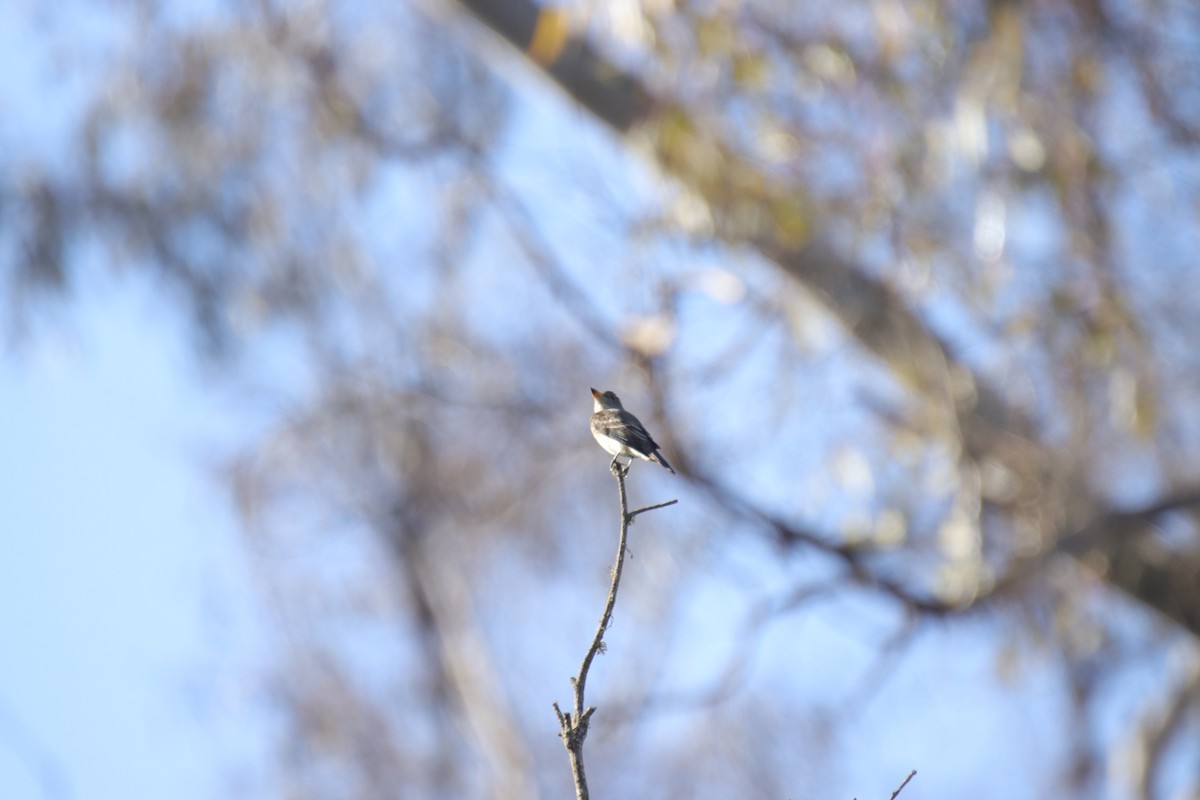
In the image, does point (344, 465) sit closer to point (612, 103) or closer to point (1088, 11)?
point (612, 103)

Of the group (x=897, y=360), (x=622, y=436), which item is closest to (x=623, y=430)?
(x=622, y=436)

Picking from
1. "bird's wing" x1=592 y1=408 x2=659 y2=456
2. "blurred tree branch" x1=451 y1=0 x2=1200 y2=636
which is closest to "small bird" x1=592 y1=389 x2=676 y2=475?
"bird's wing" x1=592 y1=408 x2=659 y2=456

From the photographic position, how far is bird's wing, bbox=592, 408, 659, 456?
2641mm

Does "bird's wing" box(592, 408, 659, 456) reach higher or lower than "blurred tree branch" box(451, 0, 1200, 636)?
lower

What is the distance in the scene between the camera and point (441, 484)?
6.22m

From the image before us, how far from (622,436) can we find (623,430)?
0.02 metres

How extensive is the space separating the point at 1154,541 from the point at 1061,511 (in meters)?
0.43

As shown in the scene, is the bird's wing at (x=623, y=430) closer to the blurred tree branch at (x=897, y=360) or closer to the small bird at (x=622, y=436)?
the small bird at (x=622, y=436)

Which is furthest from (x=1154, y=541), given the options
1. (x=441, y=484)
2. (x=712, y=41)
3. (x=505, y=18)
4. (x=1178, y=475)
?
(x=441, y=484)

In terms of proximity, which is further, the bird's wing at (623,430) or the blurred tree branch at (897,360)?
the blurred tree branch at (897,360)

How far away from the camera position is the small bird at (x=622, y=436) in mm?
2621

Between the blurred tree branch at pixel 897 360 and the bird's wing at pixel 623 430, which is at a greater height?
the blurred tree branch at pixel 897 360

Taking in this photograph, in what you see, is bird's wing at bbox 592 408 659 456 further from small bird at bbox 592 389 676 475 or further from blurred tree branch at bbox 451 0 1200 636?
blurred tree branch at bbox 451 0 1200 636

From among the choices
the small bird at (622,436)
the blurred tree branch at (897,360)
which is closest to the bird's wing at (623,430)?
the small bird at (622,436)
